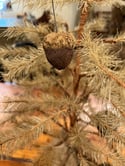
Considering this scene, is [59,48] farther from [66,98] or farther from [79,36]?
[66,98]

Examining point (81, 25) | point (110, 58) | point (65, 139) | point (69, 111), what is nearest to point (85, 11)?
point (81, 25)

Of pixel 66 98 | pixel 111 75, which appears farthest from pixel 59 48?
pixel 66 98

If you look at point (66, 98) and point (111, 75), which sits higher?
point (111, 75)

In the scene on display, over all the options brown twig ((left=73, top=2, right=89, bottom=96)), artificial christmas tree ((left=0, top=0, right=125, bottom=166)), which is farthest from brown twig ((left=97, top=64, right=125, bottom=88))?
brown twig ((left=73, top=2, right=89, bottom=96))

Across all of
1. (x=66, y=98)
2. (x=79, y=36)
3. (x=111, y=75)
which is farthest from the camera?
(x=66, y=98)

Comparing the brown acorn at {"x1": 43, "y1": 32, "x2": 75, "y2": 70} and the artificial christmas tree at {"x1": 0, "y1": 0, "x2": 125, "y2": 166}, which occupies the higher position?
the brown acorn at {"x1": 43, "y1": 32, "x2": 75, "y2": 70}

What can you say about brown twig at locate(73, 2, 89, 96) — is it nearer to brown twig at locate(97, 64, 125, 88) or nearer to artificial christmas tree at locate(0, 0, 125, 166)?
artificial christmas tree at locate(0, 0, 125, 166)

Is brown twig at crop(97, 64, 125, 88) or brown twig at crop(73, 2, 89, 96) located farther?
brown twig at crop(73, 2, 89, 96)

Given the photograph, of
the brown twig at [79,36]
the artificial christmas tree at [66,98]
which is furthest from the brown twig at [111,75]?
the brown twig at [79,36]
